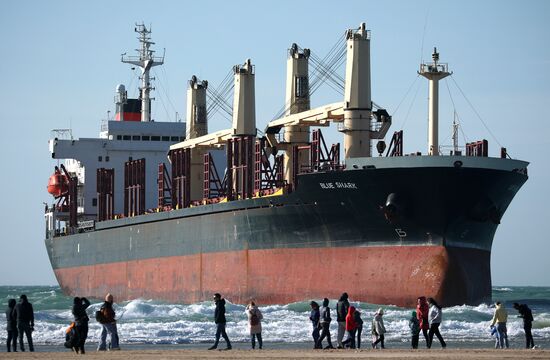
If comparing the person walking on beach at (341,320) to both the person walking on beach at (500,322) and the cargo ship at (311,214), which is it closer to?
the person walking on beach at (500,322)

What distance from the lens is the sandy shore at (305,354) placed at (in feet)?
78.0

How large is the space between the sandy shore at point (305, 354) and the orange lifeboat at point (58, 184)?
42.7 meters

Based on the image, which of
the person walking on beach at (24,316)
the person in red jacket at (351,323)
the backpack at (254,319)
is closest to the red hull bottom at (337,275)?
the person in red jacket at (351,323)

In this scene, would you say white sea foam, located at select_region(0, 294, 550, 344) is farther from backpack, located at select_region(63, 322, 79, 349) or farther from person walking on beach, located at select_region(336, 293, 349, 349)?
backpack, located at select_region(63, 322, 79, 349)

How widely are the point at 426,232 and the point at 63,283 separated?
103 feet

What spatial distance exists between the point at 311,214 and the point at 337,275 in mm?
2331

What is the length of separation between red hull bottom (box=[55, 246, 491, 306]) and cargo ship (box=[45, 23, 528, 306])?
4 centimetres

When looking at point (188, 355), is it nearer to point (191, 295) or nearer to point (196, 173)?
point (191, 295)

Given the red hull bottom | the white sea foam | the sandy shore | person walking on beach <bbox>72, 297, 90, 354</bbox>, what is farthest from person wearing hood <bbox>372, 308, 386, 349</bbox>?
the red hull bottom

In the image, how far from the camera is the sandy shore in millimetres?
23781

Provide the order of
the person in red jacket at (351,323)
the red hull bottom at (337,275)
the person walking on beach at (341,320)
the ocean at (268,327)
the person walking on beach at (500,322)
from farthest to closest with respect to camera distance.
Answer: the red hull bottom at (337,275), the ocean at (268,327), the person walking on beach at (500,322), the person walking on beach at (341,320), the person in red jacket at (351,323)

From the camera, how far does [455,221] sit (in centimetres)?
3966

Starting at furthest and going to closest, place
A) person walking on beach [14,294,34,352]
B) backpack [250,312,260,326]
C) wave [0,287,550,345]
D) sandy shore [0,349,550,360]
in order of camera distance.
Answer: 1. wave [0,287,550,345]
2. backpack [250,312,260,326]
3. person walking on beach [14,294,34,352]
4. sandy shore [0,349,550,360]

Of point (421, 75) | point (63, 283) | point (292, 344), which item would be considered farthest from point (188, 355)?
point (63, 283)
